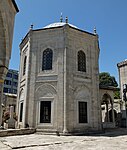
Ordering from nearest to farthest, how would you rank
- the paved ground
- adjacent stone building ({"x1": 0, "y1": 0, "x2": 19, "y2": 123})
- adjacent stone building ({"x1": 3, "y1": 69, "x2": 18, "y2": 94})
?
adjacent stone building ({"x1": 0, "y1": 0, "x2": 19, "y2": 123}) → the paved ground → adjacent stone building ({"x1": 3, "y1": 69, "x2": 18, "y2": 94})

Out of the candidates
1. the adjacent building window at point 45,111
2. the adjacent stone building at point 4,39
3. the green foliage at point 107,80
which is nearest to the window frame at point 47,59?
the adjacent building window at point 45,111

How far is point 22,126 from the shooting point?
1505 cm

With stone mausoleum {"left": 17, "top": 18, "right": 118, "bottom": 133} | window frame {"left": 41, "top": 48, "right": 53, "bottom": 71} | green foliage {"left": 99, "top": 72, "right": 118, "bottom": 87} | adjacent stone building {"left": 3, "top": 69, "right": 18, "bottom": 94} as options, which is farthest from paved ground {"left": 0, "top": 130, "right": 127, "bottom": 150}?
adjacent stone building {"left": 3, "top": 69, "right": 18, "bottom": 94}

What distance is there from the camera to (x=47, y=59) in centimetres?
1599

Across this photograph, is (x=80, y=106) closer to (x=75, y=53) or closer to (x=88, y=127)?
(x=88, y=127)

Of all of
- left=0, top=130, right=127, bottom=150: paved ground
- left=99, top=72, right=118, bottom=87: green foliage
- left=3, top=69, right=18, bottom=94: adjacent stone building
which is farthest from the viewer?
Result: left=3, top=69, right=18, bottom=94: adjacent stone building

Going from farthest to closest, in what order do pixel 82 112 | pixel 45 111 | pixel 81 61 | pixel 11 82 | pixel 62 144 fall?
pixel 11 82 → pixel 81 61 → pixel 82 112 → pixel 45 111 → pixel 62 144

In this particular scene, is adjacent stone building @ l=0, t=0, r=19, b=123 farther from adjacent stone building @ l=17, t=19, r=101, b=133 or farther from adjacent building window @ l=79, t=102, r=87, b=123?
Result: adjacent building window @ l=79, t=102, r=87, b=123

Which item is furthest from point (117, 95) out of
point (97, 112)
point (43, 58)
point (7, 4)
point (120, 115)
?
point (7, 4)

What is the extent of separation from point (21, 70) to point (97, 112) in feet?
29.6

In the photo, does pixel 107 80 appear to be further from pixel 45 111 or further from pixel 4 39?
pixel 4 39

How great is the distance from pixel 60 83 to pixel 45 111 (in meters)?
2.78

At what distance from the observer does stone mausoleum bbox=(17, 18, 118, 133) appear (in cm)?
1439

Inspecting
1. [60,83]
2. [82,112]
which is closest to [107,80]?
[82,112]
